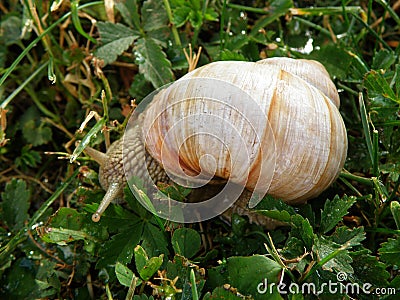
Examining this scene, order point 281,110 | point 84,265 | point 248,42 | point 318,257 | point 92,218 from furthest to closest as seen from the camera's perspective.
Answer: point 248,42
point 84,265
point 92,218
point 281,110
point 318,257

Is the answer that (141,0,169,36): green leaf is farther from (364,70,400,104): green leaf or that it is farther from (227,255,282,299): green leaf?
(227,255,282,299): green leaf

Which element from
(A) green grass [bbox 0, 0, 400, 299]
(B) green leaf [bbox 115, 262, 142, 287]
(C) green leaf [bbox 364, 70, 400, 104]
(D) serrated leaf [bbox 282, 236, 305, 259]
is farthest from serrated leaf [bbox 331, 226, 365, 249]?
(B) green leaf [bbox 115, 262, 142, 287]

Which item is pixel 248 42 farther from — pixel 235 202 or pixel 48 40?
pixel 48 40

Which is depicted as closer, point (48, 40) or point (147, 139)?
point (147, 139)

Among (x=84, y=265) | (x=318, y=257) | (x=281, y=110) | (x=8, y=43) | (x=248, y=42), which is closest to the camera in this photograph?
(x=318, y=257)

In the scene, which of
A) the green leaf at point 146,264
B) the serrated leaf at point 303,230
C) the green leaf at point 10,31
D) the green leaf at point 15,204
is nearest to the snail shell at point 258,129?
the serrated leaf at point 303,230

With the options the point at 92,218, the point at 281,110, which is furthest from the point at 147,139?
the point at 281,110

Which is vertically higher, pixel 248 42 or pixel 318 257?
pixel 248 42

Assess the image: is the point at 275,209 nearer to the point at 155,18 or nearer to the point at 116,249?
the point at 116,249
